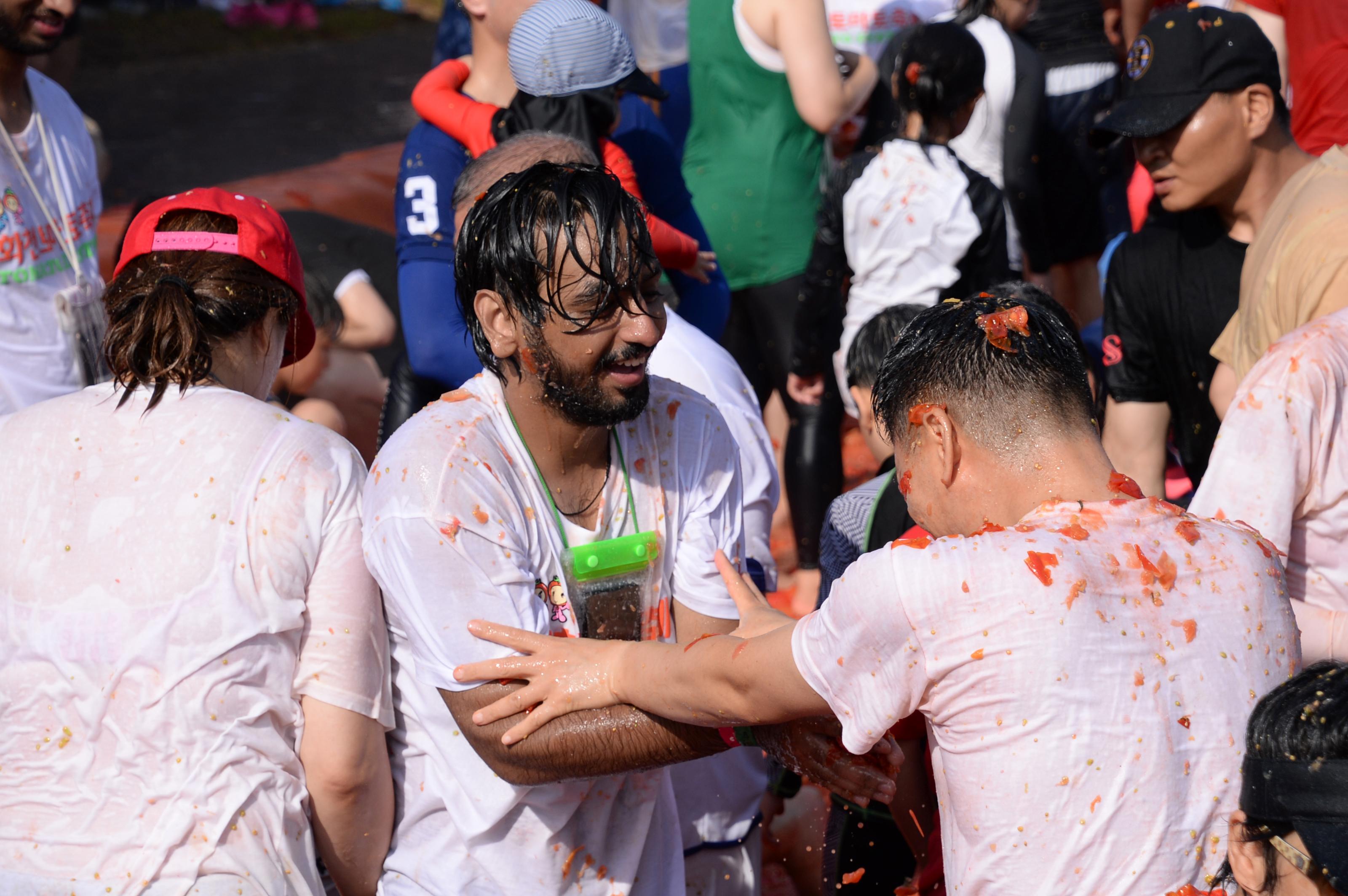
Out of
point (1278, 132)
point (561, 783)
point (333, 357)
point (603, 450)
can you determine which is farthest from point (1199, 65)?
point (333, 357)

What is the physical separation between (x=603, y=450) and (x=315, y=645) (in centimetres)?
61

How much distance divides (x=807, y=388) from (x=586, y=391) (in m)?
2.72

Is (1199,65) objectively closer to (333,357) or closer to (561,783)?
(561,783)

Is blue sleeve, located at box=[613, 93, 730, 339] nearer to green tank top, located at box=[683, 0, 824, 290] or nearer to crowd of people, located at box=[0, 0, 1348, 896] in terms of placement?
crowd of people, located at box=[0, 0, 1348, 896]

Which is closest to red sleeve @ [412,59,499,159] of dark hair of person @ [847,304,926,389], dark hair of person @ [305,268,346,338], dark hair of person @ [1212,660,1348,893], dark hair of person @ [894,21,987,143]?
dark hair of person @ [305,268,346,338]

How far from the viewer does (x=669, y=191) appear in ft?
12.7

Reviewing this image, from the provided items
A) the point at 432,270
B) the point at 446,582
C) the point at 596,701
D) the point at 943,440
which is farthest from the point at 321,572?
the point at 432,270

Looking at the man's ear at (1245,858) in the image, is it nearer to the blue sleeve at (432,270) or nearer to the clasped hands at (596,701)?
the clasped hands at (596,701)

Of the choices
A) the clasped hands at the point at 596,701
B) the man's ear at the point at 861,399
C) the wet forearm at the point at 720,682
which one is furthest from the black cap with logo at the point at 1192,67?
the wet forearm at the point at 720,682

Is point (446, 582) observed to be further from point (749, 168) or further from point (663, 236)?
point (749, 168)

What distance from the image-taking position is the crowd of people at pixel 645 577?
1.69 metres

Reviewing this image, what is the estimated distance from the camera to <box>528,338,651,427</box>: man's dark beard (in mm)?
2207

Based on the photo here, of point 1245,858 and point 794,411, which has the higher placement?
point 1245,858

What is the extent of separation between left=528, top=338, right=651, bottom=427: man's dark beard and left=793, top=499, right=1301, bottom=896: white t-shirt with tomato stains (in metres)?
0.63
